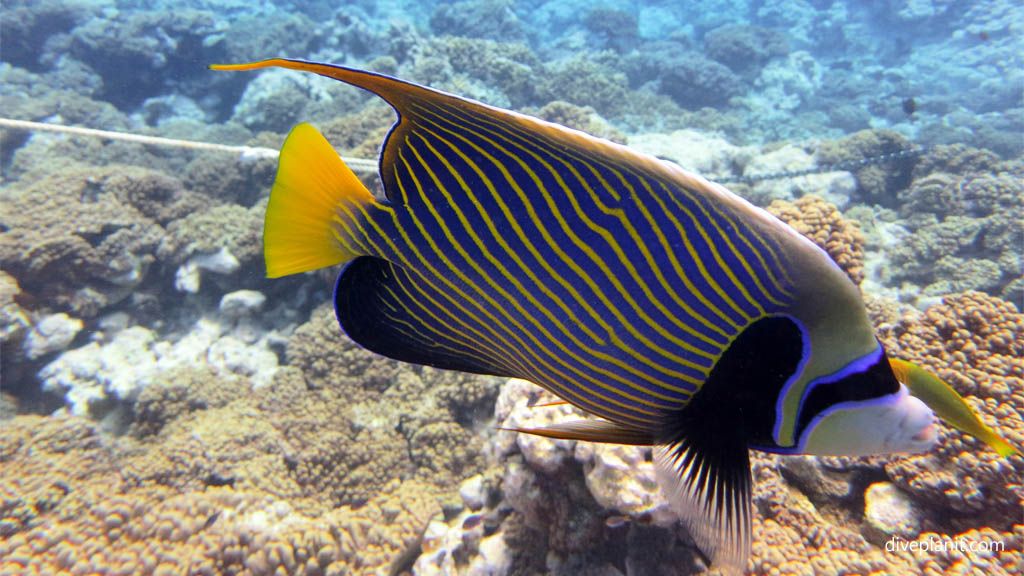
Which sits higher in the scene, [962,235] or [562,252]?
[562,252]

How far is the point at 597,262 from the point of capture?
72 cm

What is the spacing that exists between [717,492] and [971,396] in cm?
242

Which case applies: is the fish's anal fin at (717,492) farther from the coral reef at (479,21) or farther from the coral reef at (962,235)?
the coral reef at (479,21)

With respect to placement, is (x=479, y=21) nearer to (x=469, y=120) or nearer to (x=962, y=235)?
(x=962, y=235)

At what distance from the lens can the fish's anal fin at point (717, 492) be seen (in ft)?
2.46

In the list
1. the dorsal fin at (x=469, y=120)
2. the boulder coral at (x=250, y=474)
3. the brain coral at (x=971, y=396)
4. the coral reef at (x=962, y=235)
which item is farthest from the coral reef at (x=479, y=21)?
the dorsal fin at (x=469, y=120)

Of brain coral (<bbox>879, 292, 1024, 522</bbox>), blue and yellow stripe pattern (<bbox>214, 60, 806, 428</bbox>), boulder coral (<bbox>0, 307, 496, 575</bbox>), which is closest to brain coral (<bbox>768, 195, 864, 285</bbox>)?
brain coral (<bbox>879, 292, 1024, 522</bbox>)

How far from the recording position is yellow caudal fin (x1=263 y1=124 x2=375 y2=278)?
74cm

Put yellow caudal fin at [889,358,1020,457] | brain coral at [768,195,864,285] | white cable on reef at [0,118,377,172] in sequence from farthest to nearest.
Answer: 1. brain coral at [768,195,864,285]
2. white cable on reef at [0,118,377,172]
3. yellow caudal fin at [889,358,1020,457]

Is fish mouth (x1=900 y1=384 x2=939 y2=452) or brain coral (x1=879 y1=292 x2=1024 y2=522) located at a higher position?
fish mouth (x1=900 y1=384 x2=939 y2=452)

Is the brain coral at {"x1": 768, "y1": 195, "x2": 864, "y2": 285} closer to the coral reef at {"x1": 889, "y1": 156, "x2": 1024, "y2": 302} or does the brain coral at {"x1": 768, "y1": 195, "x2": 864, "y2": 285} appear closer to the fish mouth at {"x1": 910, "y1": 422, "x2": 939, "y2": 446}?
the coral reef at {"x1": 889, "y1": 156, "x2": 1024, "y2": 302}

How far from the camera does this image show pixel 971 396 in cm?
221

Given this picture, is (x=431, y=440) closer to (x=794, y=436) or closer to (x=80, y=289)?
(x=794, y=436)

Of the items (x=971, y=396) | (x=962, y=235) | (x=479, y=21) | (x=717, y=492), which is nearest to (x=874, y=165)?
(x=962, y=235)
